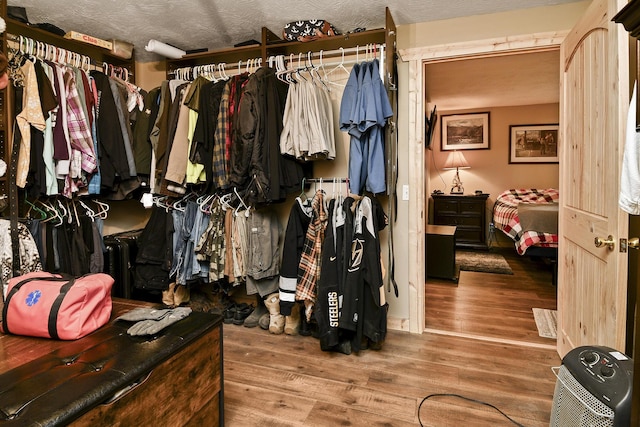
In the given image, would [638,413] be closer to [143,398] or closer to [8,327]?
[143,398]

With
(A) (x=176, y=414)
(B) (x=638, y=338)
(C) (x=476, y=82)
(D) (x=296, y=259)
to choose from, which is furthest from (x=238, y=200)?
(C) (x=476, y=82)

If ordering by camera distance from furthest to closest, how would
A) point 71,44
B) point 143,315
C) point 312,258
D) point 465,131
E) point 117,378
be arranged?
1. point 465,131
2. point 71,44
3. point 312,258
4. point 143,315
5. point 117,378

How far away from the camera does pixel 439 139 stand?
6.51 metres

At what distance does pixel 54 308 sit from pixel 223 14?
2.12 m

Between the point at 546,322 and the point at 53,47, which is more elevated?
the point at 53,47

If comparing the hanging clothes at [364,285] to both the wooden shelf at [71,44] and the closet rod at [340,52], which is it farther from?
the wooden shelf at [71,44]

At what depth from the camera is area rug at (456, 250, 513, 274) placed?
4.70 m

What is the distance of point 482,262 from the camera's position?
5.09m

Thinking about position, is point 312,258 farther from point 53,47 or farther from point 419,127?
point 53,47

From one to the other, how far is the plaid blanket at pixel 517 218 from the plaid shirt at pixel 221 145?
3360 millimetres

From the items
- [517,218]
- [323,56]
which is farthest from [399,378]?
[517,218]

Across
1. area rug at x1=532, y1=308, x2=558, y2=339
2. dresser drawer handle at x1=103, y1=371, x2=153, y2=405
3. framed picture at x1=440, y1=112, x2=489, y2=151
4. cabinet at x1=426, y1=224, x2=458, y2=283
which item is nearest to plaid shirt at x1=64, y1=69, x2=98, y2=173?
dresser drawer handle at x1=103, y1=371, x2=153, y2=405

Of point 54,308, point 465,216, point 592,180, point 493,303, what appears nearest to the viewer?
point 54,308

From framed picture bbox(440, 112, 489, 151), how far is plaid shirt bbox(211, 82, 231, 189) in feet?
15.6
